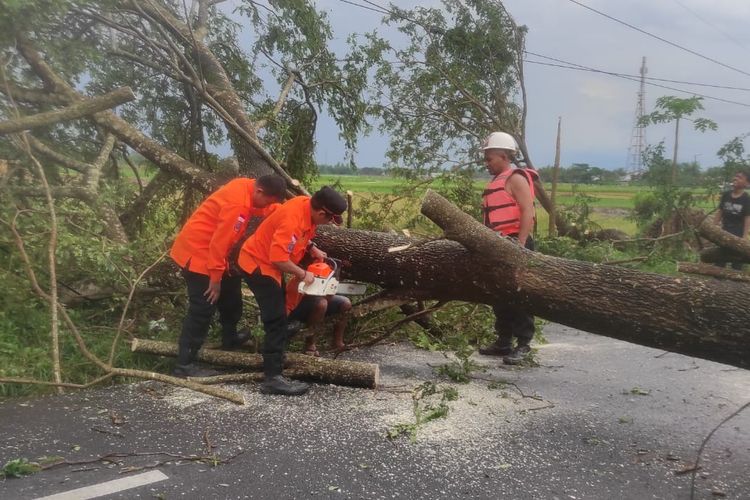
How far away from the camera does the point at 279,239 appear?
3.79 metres

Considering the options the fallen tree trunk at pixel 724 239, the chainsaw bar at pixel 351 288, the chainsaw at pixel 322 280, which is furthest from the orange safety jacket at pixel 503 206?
the fallen tree trunk at pixel 724 239

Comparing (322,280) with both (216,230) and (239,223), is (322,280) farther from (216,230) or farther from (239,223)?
(216,230)

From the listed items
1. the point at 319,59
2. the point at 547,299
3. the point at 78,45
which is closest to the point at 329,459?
the point at 547,299

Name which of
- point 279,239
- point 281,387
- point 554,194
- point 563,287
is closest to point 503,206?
point 563,287

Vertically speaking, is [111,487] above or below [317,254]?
below

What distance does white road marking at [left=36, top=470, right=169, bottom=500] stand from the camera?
2.54m

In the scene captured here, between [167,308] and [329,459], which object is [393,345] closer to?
[167,308]

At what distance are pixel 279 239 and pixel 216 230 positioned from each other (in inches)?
18.2

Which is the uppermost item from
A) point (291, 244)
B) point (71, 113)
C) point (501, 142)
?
point (71, 113)

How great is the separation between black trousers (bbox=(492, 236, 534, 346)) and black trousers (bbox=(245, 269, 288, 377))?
5.96 ft

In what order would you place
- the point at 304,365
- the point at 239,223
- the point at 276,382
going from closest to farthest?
the point at 276,382
the point at 239,223
the point at 304,365

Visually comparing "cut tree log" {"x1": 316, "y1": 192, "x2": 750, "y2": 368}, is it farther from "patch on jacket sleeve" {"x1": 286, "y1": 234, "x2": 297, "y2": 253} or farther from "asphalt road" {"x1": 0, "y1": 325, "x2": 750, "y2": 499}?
"patch on jacket sleeve" {"x1": 286, "y1": 234, "x2": 297, "y2": 253}

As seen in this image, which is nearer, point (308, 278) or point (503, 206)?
point (308, 278)

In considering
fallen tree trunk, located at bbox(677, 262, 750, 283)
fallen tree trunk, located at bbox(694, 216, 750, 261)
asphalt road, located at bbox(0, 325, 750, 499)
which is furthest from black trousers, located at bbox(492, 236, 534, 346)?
fallen tree trunk, located at bbox(694, 216, 750, 261)
